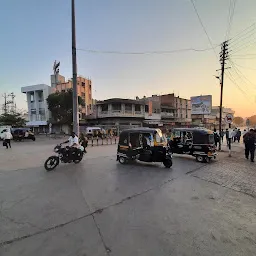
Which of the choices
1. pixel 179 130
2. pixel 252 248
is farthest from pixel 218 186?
pixel 179 130

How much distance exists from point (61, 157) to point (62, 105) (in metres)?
31.4

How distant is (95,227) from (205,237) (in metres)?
2.01

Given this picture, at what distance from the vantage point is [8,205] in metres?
4.46

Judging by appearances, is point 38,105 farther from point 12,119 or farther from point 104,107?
point 104,107

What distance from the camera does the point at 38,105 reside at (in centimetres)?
4625

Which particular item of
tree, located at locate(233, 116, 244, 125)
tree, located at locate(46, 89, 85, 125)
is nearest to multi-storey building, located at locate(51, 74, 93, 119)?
tree, located at locate(46, 89, 85, 125)

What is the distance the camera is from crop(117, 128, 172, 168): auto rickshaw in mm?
8859

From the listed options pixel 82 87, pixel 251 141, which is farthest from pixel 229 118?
pixel 82 87

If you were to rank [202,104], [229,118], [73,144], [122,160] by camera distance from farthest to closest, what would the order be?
[202,104], [229,118], [122,160], [73,144]

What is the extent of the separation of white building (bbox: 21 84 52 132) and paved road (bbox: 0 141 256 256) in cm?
4152

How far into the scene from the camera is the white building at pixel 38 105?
4497cm

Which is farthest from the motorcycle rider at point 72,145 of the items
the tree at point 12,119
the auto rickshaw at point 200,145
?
the tree at point 12,119

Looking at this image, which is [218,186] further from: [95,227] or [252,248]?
[95,227]

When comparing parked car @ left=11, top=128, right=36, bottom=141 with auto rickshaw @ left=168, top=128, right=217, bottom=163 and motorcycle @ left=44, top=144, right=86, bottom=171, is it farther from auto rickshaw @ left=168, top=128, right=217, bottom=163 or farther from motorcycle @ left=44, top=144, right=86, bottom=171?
auto rickshaw @ left=168, top=128, right=217, bottom=163
